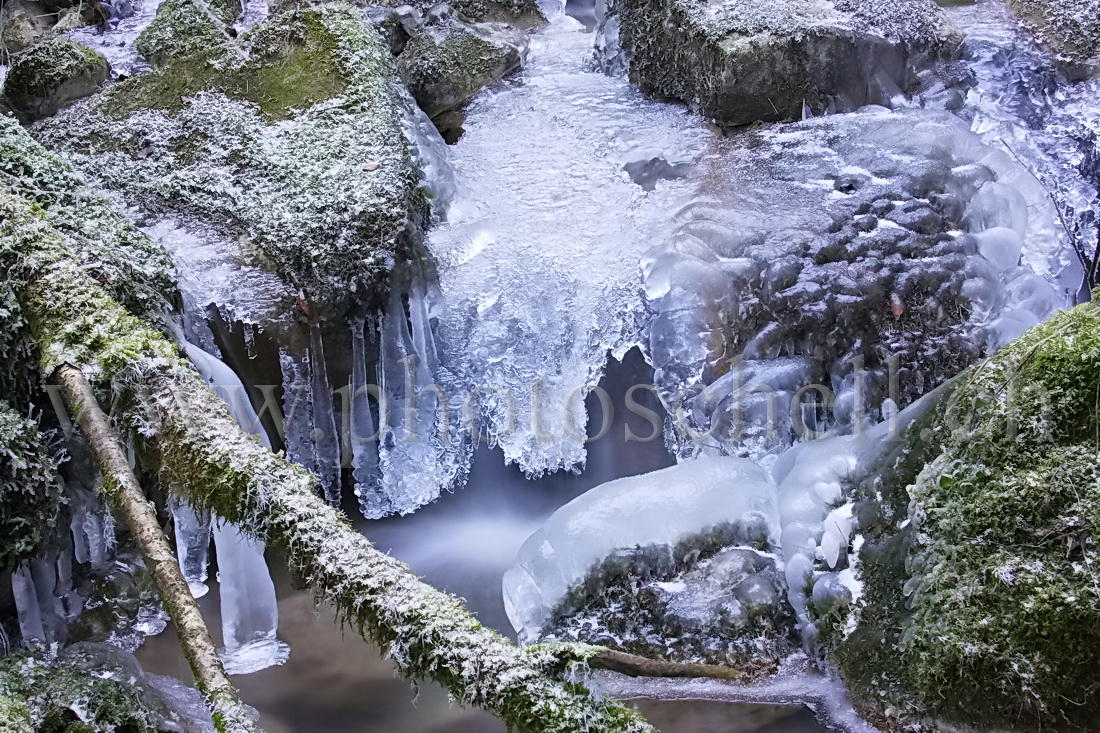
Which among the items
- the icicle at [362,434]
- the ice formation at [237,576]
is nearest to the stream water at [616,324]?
the icicle at [362,434]

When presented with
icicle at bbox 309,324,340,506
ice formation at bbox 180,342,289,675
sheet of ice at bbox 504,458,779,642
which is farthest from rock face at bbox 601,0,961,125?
ice formation at bbox 180,342,289,675

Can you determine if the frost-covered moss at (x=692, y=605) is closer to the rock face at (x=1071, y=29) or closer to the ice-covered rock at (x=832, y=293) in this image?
the ice-covered rock at (x=832, y=293)

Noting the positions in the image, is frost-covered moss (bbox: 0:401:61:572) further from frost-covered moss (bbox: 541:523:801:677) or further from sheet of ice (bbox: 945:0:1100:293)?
sheet of ice (bbox: 945:0:1100:293)

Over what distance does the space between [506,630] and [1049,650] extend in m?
2.03

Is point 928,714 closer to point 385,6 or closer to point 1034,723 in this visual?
point 1034,723

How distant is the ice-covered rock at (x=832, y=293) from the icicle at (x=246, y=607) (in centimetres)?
196

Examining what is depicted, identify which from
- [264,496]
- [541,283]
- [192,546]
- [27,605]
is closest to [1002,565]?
[264,496]

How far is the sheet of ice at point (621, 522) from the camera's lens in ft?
11.3

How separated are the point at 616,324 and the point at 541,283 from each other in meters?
0.43

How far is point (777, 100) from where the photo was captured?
5102 millimetres

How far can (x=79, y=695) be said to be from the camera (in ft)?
8.22

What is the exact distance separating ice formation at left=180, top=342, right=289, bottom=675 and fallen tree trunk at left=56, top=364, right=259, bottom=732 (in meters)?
0.75

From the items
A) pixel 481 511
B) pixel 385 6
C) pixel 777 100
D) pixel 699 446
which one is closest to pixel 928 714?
pixel 699 446

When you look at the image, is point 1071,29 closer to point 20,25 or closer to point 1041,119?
point 1041,119
